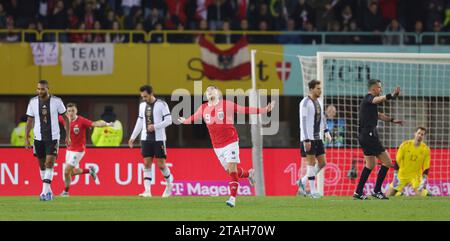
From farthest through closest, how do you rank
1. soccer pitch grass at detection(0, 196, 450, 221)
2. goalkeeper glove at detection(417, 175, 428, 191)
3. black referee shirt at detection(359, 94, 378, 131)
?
goalkeeper glove at detection(417, 175, 428, 191) < black referee shirt at detection(359, 94, 378, 131) < soccer pitch grass at detection(0, 196, 450, 221)

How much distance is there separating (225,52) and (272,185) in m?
6.72

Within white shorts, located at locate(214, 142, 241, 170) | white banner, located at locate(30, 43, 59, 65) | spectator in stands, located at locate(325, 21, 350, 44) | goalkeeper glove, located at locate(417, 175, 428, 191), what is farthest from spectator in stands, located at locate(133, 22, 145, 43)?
white shorts, located at locate(214, 142, 241, 170)

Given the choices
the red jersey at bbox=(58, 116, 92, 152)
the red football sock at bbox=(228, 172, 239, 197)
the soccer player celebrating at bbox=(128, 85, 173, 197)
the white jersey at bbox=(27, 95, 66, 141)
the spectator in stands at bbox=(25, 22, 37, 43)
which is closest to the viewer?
the red football sock at bbox=(228, 172, 239, 197)

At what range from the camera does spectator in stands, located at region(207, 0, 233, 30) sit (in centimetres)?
3148

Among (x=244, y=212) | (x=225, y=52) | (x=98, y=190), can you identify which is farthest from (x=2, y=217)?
(x=225, y=52)

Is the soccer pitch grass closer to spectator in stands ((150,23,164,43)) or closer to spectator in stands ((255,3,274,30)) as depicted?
spectator in stands ((150,23,164,43))

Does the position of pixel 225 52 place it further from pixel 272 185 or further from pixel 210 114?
pixel 210 114

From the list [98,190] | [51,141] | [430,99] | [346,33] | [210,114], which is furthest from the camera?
[346,33]

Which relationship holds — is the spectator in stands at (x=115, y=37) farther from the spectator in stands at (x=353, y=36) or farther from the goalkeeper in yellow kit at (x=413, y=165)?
the goalkeeper in yellow kit at (x=413, y=165)

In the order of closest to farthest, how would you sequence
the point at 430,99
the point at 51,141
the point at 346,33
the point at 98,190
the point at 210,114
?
the point at 210,114
the point at 51,141
the point at 98,190
the point at 430,99
the point at 346,33

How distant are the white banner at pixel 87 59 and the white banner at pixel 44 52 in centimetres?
23

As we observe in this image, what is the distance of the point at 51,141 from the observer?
1927cm

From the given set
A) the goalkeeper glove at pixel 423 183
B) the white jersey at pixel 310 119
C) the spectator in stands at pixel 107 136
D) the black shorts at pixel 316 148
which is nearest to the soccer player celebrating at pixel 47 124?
the white jersey at pixel 310 119

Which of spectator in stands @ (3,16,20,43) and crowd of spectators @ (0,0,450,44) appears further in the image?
crowd of spectators @ (0,0,450,44)
